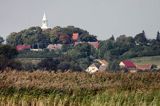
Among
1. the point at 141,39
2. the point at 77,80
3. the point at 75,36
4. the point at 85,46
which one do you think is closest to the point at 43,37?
the point at 75,36

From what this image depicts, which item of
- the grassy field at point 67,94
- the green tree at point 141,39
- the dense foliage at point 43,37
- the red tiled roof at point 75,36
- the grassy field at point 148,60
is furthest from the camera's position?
the red tiled roof at point 75,36

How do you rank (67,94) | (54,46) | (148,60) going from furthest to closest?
(54,46), (148,60), (67,94)

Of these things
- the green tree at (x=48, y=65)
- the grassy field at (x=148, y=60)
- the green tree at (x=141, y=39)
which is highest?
the green tree at (x=141, y=39)

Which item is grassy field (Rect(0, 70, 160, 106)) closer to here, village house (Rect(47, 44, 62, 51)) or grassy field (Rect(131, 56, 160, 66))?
grassy field (Rect(131, 56, 160, 66))

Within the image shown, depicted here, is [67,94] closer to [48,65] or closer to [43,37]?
[48,65]

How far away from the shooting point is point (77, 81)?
20250mm

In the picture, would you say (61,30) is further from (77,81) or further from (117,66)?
(77,81)

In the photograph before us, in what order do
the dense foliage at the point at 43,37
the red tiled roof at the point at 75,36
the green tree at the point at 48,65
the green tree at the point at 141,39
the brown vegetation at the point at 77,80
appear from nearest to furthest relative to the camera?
the brown vegetation at the point at 77,80, the green tree at the point at 48,65, the dense foliage at the point at 43,37, the green tree at the point at 141,39, the red tiled roof at the point at 75,36

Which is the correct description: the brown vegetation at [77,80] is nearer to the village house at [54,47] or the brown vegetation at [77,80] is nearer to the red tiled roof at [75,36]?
the village house at [54,47]

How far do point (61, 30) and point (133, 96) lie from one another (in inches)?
4392

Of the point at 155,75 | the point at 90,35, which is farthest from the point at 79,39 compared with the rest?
the point at 155,75

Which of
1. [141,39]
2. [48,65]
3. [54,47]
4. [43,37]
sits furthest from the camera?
[141,39]

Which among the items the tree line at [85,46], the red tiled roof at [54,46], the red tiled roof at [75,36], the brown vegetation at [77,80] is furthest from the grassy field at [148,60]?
the brown vegetation at [77,80]

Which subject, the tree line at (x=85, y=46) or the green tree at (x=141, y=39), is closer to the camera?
the tree line at (x=85, y=46)
